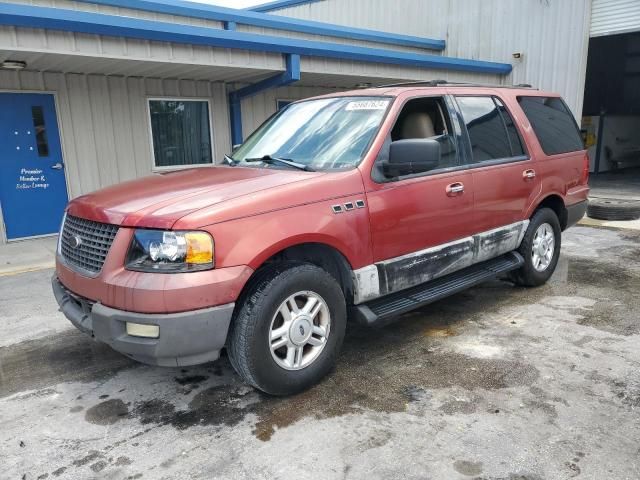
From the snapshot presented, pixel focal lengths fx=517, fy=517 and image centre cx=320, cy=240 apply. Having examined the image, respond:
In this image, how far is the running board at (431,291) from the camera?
142 inches

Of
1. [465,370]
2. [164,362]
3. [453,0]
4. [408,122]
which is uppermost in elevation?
[453,0]

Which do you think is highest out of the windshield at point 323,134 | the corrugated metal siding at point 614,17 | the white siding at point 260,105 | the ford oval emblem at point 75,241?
the corrugated metal siding at point 614,17

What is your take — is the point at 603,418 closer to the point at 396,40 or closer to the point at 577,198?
the point at 577,198

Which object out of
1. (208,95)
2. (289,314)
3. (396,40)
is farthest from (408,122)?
(396,40)

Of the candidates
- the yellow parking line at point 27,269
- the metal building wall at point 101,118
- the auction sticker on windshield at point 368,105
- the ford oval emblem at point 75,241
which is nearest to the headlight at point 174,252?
the ford oval emblem at point 75,241

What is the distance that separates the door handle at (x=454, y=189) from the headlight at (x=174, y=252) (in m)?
2.08

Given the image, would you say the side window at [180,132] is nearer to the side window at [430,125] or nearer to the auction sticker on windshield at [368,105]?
the auction sticker on windshield at [368,105]

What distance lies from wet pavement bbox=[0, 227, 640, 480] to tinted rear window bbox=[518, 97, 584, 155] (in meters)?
1.75

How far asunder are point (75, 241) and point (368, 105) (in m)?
2.29

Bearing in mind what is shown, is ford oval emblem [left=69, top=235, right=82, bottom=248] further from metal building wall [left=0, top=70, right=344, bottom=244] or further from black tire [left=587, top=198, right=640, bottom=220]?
black tire [left=587, top=198, right=640, bottom=220]

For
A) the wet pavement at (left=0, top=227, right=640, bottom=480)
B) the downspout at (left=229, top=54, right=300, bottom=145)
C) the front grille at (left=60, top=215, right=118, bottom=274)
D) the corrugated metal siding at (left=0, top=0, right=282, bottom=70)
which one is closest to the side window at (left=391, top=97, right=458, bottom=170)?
the wet pavement at (left=0, top=227, right=640, bottom=480)

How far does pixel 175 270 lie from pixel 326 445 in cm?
124

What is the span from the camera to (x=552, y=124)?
5.41 m

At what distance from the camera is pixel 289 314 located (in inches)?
126
